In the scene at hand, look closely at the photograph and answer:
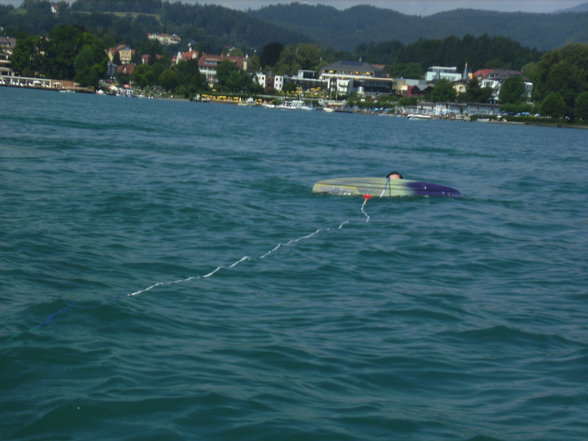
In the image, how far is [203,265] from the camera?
11875 mm

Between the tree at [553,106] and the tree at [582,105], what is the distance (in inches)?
92.9

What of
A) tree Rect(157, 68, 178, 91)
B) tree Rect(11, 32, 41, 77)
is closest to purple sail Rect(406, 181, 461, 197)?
tree Rect(157, 68, 178, 91)

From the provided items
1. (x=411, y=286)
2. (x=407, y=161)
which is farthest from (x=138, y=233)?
(x=407, y=161)

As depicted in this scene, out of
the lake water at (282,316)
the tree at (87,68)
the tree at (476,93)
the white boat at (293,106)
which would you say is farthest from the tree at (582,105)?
the lake water at (282,316)

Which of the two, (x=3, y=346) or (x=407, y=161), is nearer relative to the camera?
(x=3, y=346)

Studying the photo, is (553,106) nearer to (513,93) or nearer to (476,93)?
(513,93)

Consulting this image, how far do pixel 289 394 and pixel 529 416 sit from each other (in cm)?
214

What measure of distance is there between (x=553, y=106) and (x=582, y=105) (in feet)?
14.9

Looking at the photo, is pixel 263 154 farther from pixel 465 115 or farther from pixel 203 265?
pixel 465 115

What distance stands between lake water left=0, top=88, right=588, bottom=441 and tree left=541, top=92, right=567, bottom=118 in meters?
116

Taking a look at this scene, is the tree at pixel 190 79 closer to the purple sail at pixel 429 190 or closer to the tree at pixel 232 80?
the tree at pixel 232 80

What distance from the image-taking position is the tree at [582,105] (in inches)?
5015

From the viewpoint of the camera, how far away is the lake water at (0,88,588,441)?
21.7 feet

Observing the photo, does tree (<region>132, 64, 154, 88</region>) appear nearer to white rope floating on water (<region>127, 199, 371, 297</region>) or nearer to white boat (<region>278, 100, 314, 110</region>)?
white boat (<region>278, 100, 314, 110</region>)
